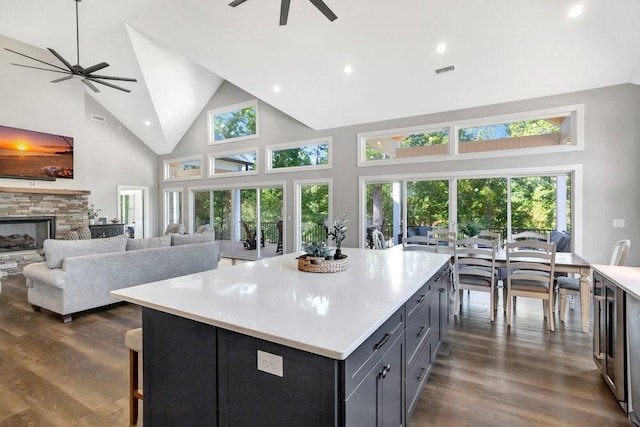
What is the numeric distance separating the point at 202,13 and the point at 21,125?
4843mm

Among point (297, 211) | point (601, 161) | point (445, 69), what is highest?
point (445, 69)

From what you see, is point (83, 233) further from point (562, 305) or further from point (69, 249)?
point (562, 305)

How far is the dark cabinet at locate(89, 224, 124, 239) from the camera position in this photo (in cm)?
779

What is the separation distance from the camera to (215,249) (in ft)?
17.8

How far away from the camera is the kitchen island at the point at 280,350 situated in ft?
3.49

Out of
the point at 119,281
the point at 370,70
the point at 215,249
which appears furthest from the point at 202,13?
the point at 119,281

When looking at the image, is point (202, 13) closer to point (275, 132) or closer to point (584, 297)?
point (275, 132)

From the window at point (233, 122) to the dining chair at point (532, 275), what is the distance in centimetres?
637

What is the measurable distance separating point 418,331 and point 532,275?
2409 mm

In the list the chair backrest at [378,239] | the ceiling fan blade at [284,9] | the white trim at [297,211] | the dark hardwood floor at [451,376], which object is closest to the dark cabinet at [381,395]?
the dark hardwood floor at [451,376]

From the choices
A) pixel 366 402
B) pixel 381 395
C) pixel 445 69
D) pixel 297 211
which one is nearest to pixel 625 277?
pixel 381 395

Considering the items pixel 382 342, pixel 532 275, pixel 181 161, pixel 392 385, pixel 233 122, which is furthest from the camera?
pixel 181 161

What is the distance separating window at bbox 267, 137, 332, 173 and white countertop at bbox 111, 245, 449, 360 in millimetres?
5045

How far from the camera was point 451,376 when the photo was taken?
2.50 metres
